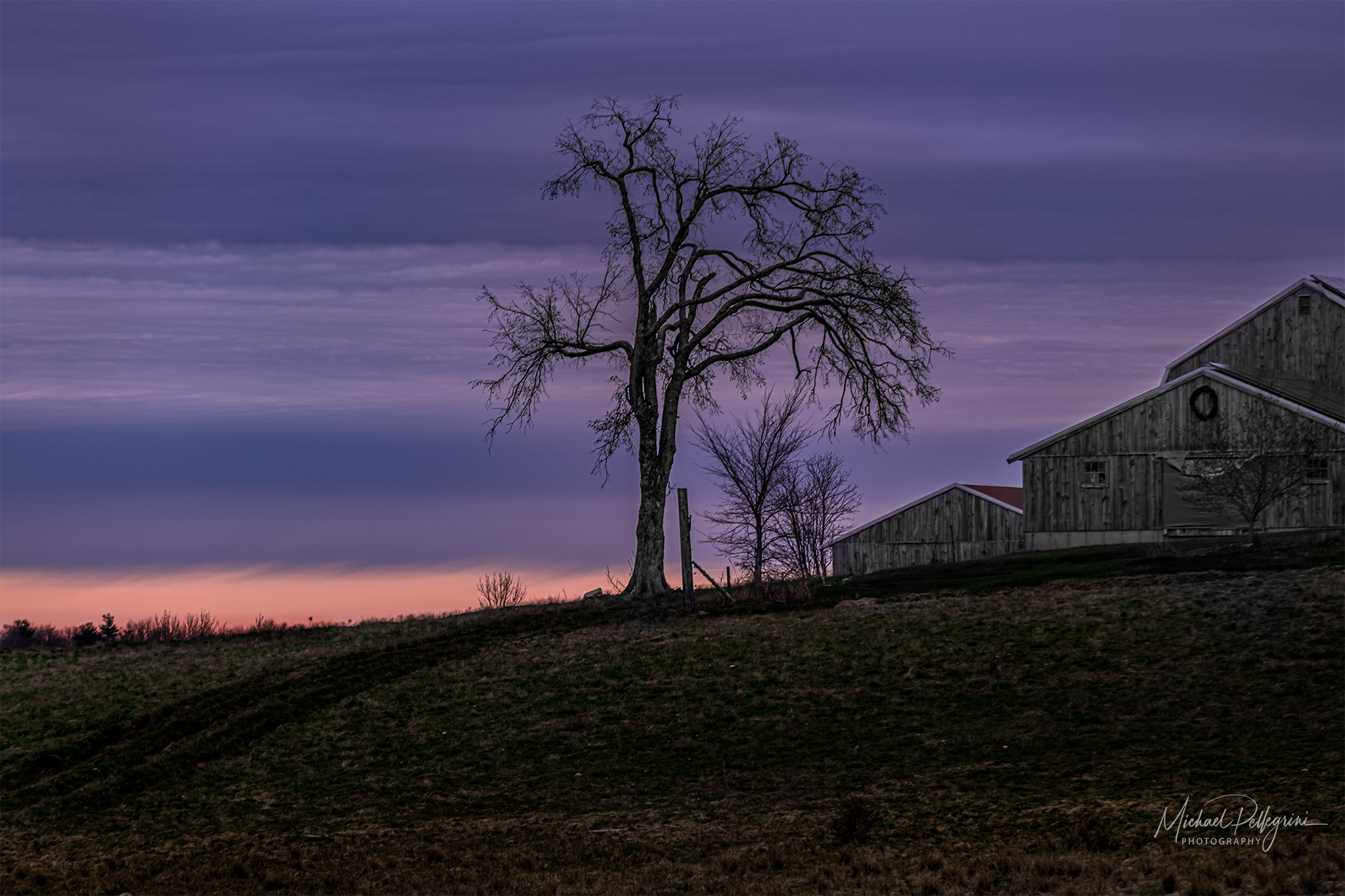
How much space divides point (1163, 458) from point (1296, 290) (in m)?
10.5

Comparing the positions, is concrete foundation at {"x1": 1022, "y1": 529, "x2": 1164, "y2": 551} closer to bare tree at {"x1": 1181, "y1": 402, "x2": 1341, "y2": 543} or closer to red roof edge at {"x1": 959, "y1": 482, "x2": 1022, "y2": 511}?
bare tree at {"x1": 1181, "y1": 402, "x2": 1341, "y2": 543}

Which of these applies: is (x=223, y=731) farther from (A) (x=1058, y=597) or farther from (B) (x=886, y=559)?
(B) (x=886, y=559)

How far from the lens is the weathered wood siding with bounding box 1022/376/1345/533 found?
33906 mm

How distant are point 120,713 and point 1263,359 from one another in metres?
38.6

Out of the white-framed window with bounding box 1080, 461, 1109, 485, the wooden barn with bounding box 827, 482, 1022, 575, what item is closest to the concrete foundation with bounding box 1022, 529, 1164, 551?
the white-framed window with bounding box 1080, 461, 1109, 485

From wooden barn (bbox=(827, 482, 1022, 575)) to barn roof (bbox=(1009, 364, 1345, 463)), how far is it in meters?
11.0

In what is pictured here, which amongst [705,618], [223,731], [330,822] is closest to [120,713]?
[223,731]

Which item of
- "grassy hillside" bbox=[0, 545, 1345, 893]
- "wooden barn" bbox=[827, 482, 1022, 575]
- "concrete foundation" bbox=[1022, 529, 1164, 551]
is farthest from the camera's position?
"wooden barn" bbox=[827, 482, 1022, 575]

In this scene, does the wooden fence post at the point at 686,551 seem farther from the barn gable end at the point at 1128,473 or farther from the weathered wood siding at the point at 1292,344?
the weathered wood siding at the point at 1292,344

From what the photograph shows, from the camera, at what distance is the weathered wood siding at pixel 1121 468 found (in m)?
33.9

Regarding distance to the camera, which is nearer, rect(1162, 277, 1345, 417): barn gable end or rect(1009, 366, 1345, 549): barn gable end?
rect(1009, 366, 1345, 549): barn gable end

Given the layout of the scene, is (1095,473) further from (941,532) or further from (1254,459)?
(941,532)

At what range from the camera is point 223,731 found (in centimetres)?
1914

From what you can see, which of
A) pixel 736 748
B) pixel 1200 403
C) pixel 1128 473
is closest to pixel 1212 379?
pixel 1200 403
